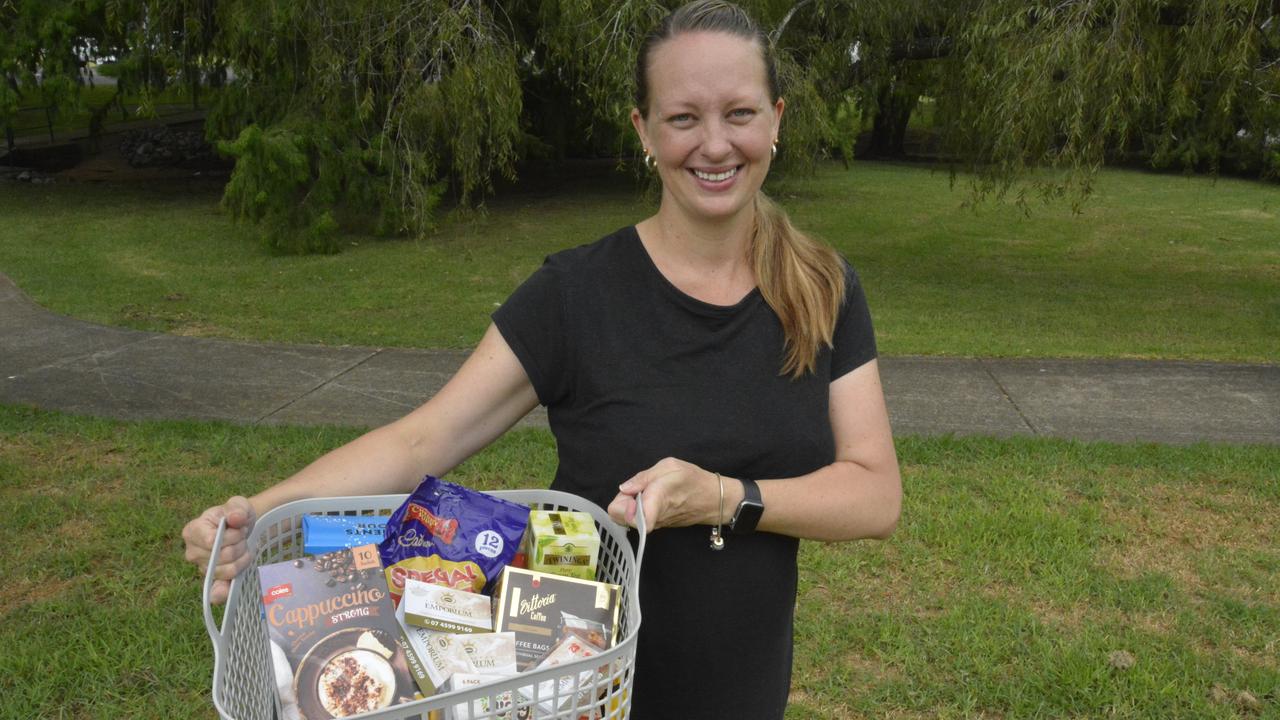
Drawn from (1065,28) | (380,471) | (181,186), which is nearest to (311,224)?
(181,186)

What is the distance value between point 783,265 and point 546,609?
797mm

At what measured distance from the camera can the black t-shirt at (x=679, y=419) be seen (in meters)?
1.84

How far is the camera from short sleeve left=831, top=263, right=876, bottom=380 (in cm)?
195

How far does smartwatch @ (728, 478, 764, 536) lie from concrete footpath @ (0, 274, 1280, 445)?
175 inches

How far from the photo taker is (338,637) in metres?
1.40

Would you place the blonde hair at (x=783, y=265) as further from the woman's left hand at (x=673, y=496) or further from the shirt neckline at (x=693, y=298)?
the woman's left hand at (x=673, y=496)

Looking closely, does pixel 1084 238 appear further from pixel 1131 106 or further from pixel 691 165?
pixel 691 165

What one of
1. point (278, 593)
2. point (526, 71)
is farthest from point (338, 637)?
point (526, 71)

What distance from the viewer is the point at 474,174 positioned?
933 centimetres

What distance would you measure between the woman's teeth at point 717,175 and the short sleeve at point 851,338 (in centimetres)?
31

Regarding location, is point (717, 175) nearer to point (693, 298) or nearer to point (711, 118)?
point (711, 118)

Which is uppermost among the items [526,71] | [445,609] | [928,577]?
[526,71]

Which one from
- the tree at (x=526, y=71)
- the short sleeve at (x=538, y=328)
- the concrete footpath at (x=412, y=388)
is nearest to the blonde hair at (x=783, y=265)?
the short sleeve at (x=538, y=328)

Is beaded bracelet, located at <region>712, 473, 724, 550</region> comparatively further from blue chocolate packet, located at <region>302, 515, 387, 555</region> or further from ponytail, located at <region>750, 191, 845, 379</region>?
blue chocolate packet, located at <region>302, 515, 387, 555</region>
